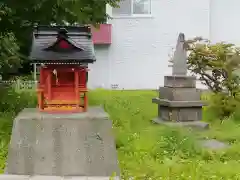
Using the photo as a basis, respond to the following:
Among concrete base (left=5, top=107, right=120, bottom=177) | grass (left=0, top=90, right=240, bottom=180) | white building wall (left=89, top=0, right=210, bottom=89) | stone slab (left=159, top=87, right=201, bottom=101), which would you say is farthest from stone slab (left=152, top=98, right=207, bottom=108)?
white building wall (left=89, top=0, right=210, bottom=89)

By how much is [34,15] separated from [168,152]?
5.27 meters

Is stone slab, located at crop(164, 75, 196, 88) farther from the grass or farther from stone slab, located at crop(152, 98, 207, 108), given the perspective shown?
the grass

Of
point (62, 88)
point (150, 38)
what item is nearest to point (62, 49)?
point (62, 88)

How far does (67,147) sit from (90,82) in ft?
49.7

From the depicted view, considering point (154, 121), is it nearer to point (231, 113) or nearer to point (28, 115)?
point (231, 113)

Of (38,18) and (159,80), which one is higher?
(38,18)

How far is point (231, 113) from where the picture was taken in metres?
12.2

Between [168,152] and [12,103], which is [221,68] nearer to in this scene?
[168,152]

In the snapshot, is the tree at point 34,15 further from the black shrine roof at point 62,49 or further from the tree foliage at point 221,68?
the tree foliage at point 221,68

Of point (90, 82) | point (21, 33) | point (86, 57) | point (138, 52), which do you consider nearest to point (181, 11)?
point (138, 52)

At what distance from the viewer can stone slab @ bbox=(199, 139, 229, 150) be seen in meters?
8.95

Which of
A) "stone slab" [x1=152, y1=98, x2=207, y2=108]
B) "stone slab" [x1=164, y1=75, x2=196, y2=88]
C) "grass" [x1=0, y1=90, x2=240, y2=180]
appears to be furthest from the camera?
"stone slab" [x1=164, y1=75, x2=196, y2=88]

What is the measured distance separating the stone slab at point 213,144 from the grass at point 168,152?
0.65 feet

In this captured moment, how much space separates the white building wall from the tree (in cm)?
939
